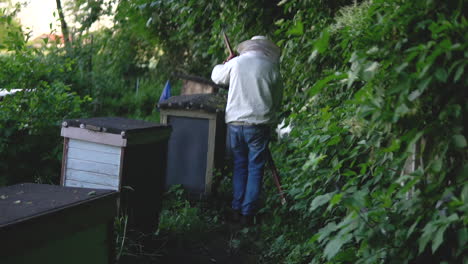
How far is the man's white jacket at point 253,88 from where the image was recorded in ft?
18.5

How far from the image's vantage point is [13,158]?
5.37 m

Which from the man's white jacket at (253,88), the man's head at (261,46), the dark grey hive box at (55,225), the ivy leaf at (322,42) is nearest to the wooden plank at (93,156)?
the dark grey hive box at (55,225)

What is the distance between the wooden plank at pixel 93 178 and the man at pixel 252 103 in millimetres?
1936

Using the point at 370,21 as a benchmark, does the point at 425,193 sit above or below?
below

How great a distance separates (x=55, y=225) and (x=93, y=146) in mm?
1840

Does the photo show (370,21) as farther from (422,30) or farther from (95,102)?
(95,102)

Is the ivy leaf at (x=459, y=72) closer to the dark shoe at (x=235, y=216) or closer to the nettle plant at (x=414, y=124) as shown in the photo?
the nettle plant at (x=414, y=124)

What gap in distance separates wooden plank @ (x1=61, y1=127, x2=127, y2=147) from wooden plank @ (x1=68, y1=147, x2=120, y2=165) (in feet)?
0.35

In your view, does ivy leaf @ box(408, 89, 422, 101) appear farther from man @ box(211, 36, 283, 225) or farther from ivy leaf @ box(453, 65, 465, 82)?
man @ box(211, 36, 283, 225)

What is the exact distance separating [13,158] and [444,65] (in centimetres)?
461

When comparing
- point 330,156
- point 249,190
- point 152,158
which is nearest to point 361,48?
point 330,156

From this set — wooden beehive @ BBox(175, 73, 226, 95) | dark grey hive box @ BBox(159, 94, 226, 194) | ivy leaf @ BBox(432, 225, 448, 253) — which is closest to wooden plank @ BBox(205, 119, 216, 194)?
dark grey hive box @ BBox(159, 94, 226, 194)

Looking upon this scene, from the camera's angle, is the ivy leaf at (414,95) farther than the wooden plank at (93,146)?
No

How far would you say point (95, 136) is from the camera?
4215 millimetres
